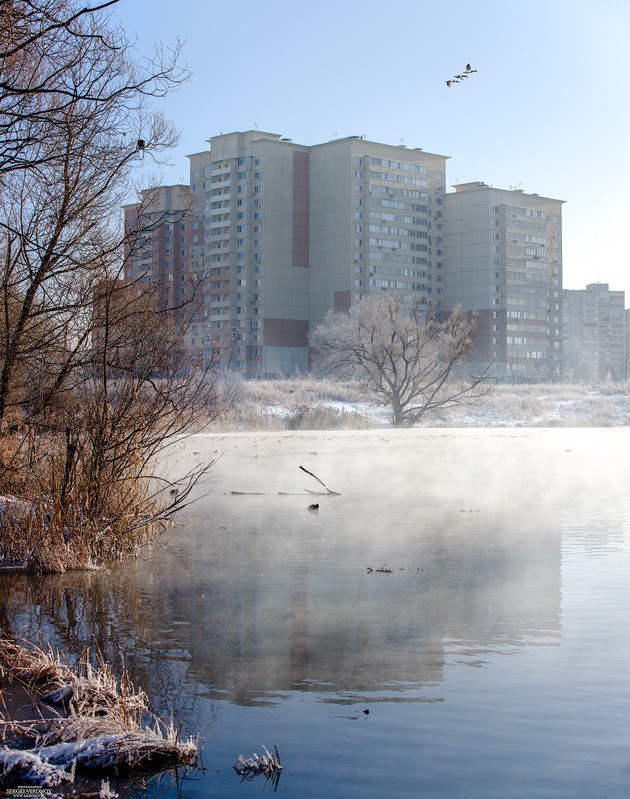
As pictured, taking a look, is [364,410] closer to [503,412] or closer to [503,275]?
[503,412]

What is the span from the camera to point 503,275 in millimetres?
133375

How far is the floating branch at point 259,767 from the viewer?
546cm

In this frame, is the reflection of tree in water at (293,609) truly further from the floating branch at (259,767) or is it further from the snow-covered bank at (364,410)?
the snow-covered bank at (364,410)

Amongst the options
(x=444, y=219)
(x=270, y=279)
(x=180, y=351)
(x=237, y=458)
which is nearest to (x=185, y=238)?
(x=270, y=279)

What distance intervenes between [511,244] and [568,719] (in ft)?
433

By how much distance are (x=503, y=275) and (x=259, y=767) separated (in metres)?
131

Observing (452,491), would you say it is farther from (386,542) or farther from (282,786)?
(282,786)

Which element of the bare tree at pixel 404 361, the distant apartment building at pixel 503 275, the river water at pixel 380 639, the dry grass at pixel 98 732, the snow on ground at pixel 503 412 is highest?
the distant apartment building at pixel 503 275

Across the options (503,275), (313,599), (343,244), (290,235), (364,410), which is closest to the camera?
(313,599)

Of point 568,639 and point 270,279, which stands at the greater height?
point 270,279

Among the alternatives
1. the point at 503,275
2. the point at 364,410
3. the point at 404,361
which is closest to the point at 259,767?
the point at 364,410

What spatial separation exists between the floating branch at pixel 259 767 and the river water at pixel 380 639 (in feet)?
0.20

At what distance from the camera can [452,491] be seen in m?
21.2

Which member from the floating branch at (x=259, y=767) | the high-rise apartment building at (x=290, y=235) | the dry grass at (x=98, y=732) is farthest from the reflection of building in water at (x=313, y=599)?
the high-rise apartment building at (x=290, y=235)
